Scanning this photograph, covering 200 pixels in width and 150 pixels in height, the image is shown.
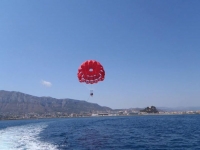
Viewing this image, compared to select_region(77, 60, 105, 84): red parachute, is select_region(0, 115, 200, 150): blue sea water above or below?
below

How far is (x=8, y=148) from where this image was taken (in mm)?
28016

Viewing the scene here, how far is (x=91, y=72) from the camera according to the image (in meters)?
30.8

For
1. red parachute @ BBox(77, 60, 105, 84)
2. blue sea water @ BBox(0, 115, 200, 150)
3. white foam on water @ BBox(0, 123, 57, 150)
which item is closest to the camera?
blue sea water @ BBox(0, 115, 200, 150)

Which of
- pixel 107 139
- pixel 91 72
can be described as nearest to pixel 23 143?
pixel 107 139

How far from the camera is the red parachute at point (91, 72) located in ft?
100

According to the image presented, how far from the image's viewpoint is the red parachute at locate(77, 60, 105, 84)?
3048 centimetres

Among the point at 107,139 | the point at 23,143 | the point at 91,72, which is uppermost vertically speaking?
the point at 91,72

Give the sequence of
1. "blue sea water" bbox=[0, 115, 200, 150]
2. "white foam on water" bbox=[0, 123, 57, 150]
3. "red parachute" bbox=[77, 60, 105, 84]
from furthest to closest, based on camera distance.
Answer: "red parachute" bbox=[77, 60, 105, 84], "white foam on water" bbox=[0, 123, 57, 150], "blue sea water" bbox=[0, 115, 200, 150]

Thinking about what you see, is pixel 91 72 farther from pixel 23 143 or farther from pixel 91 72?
pixel 23 143

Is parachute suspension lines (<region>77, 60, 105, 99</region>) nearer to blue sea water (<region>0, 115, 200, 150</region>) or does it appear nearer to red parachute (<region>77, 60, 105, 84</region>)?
red parachute (<region>77, 60, 105, 84</region>)

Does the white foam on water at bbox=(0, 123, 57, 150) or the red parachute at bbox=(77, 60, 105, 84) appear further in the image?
the red parachute at bbox=(77, 60, 105, 84)

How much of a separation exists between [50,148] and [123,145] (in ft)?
30.7

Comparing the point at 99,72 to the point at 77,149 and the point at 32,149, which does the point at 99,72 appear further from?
the point at 32,149

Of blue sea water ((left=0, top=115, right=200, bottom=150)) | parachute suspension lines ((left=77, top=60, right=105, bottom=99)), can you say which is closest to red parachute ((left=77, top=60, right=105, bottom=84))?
parachute suspension lines ((left=77, top=60, right=105, bottom=99))
